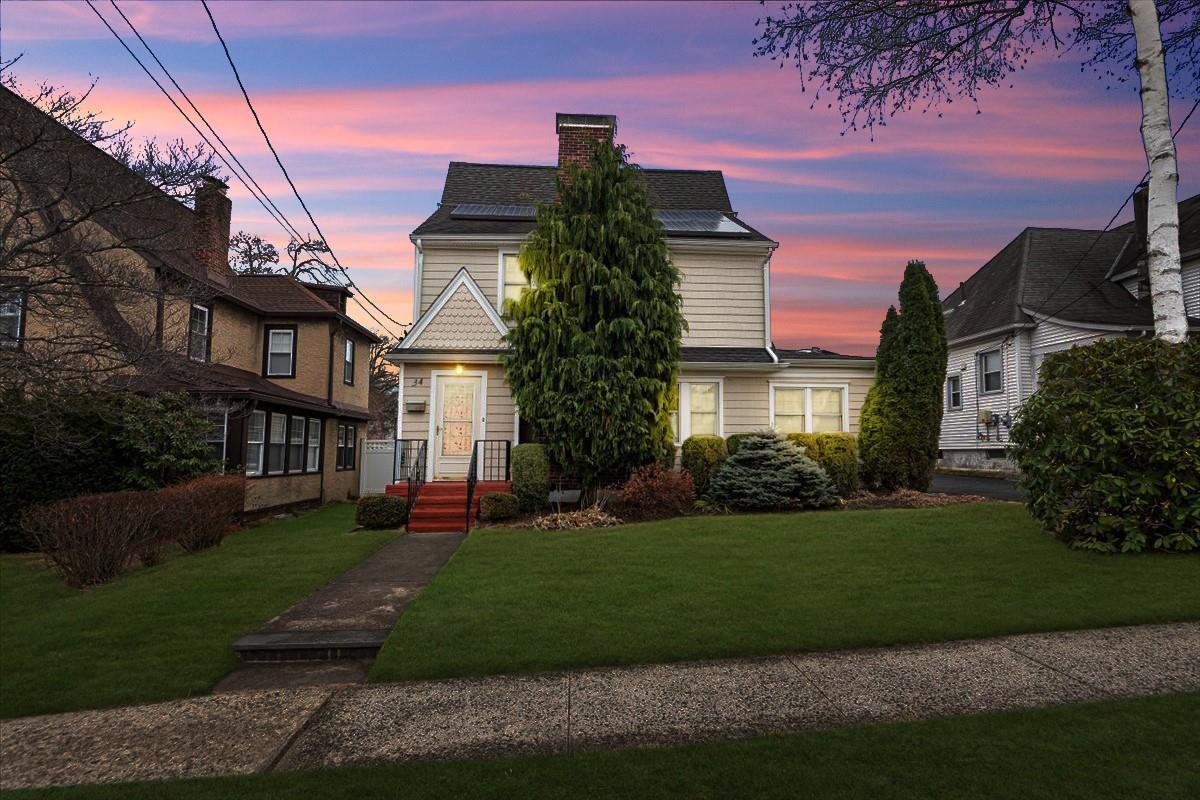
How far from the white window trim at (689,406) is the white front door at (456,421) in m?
4.68

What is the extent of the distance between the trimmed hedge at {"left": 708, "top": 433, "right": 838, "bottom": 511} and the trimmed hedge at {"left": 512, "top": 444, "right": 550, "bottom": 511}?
321cm

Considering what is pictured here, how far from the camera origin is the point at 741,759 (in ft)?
11.3

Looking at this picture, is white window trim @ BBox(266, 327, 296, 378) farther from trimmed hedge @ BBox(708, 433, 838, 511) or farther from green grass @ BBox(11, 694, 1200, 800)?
green grass @ BBox(11, 694, 1200, 800)

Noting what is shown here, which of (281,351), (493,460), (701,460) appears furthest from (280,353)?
(701,460)

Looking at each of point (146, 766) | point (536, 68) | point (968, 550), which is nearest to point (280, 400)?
point (536, 68)

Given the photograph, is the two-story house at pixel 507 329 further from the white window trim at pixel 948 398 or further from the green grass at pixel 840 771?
the white window trim at pixel 948 398

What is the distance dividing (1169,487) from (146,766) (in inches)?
393

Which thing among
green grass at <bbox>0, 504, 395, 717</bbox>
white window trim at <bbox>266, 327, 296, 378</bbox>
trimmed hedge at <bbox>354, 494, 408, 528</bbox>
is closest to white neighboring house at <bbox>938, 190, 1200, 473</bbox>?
trimmed hedge at <bbox>354, 494, 408, 528</bbox>

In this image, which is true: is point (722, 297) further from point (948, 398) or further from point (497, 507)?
point (948, 398)

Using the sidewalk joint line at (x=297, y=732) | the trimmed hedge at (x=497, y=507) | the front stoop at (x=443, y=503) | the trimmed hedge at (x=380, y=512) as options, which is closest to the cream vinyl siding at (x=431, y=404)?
the front stoop at (x=443, y=503)

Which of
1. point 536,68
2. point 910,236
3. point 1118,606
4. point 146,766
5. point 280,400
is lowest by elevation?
A: point 146,766

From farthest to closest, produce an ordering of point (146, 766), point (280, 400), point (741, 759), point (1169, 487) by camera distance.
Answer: point (280, 400)
point (1169, 487)
point (146, 766)
point (741, 759)

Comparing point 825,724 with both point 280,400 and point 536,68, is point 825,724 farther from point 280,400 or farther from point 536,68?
point 280,400

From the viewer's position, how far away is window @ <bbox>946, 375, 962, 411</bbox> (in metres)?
25.0
